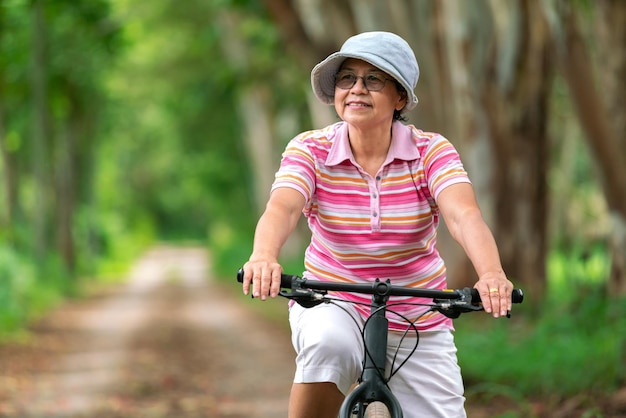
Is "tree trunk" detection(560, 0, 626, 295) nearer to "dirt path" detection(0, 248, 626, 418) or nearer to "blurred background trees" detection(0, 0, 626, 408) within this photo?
"blurred background trees" detection(0, 0, 626, 408)

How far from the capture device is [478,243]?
360cm

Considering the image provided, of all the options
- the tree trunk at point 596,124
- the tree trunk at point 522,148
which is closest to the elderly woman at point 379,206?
the tree trunk at point 596,124

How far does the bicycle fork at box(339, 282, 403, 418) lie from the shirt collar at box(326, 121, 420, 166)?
0.59 m

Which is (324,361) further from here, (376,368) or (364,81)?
(364,81)

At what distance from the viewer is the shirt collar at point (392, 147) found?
388 centimetres

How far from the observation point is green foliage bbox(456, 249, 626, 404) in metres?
7.91

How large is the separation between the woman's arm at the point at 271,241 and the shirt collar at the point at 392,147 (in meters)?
0.22

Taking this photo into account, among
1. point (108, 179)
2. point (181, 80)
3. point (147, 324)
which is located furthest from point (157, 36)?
point (108, 179)

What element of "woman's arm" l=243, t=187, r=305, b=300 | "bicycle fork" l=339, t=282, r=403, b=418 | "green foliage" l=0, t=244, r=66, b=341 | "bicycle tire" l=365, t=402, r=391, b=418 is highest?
"woman's arm" l=243, t=187, r=305, b=300

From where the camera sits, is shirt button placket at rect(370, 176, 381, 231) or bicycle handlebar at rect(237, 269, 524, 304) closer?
bicycle handlebar at rect(237, 269, 524, 304)

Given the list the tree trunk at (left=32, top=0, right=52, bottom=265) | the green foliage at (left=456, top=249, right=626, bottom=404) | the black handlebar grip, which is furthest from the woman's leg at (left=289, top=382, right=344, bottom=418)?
the tree trunk at (left=32, top=0, right=52, bottom=265)

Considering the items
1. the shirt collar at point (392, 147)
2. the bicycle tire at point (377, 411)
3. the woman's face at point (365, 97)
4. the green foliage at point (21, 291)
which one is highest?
the woman's face at point (365, 97)

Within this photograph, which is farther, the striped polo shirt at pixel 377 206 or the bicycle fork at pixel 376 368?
the striped polo shirt at pixel 377 206

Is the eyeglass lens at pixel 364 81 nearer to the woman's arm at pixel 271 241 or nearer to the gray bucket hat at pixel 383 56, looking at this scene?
the gray bucket hat at pixel 383 56
